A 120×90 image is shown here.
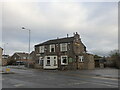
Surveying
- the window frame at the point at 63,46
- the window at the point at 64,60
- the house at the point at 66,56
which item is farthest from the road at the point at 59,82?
the window frame at the point at 63,46

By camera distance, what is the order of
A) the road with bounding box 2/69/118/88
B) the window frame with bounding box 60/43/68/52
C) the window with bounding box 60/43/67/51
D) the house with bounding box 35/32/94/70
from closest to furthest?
the road with bounding box 2/69/118/88, the house with bounding box 35/32/94/70, the window frame with bounding box 60/43/68/52, the window with bounding box 60/43/67/51

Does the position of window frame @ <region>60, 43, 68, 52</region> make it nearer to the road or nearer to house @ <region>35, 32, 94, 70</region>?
house @ <region>35, 32, 94, 70</region>

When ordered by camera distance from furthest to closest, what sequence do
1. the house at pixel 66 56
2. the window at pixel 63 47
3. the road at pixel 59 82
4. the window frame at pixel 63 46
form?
the window at pixel 63 47 → the window frame at pixel 63 46 → the house at pixel 66 56 → the road at pixel 59 82

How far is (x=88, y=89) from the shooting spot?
11.0 m

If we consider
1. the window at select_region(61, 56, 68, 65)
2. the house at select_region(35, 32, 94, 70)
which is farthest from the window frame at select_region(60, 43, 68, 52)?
the window at select_region(61, 56, 68, 65)

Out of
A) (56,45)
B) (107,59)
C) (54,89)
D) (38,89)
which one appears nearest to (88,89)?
(54,89)

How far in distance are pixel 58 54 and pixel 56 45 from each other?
2.20m

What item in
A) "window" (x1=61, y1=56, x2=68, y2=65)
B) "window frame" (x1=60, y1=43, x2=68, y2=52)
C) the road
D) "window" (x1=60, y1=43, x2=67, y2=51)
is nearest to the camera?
the road

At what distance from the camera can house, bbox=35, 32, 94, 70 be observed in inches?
1460

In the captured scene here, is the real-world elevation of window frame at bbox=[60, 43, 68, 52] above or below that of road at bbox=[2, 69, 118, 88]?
above

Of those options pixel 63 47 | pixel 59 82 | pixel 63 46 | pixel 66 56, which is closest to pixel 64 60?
pixel 66 56

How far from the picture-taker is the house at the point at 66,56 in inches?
1460

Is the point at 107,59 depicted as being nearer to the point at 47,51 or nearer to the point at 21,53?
the point at 47,51

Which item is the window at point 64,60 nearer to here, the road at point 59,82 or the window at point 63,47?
the window at point 63,47
